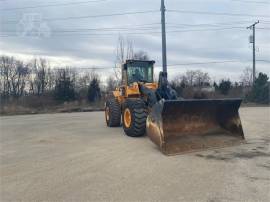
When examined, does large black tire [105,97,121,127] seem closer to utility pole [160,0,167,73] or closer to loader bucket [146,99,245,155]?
loader bucket [146,99,245,155]

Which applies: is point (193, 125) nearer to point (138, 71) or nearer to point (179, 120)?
point (179, 120)

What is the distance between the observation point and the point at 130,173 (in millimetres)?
5426

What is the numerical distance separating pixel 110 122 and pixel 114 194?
7862 millimetres

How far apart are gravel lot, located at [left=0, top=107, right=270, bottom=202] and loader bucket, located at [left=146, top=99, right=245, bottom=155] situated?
0.34m

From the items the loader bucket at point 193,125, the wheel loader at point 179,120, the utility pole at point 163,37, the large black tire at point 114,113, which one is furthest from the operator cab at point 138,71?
the utility pole at point 163,37

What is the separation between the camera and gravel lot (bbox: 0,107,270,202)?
437 centimetres

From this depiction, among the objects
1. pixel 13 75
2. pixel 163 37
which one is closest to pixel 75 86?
pixel 13 75

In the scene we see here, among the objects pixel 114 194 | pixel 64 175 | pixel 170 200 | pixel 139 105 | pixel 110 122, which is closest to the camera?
pixel 170 200

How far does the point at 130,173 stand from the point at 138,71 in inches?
241

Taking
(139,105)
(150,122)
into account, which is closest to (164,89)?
(139,105)

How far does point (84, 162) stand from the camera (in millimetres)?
6234

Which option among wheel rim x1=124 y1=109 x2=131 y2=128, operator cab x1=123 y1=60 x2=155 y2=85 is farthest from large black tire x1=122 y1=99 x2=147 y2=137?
operator cab x1=123 y1=60 x2=155 y2=85

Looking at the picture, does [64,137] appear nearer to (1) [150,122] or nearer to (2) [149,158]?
(1) [150,122]

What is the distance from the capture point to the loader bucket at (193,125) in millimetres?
7270
